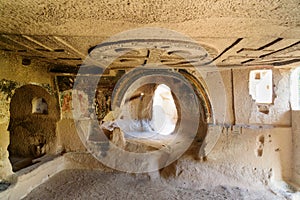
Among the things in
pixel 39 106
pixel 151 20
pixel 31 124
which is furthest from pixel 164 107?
pixel 151 20

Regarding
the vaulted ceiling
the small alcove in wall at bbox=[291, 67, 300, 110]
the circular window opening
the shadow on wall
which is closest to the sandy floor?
the shadow on wall

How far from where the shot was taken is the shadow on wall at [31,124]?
204 inches

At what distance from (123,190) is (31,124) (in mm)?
2916

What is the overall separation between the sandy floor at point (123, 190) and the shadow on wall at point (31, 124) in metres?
0.99

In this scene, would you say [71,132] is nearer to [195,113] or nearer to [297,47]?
[195,113]

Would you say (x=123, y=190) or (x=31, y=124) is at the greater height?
(x=31, y=124)

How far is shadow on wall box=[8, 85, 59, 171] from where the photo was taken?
5184 millimetres

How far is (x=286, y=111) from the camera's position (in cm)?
464

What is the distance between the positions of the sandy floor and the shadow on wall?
3.24ft

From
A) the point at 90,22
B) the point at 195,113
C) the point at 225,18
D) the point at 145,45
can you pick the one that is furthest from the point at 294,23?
the point at 195,113

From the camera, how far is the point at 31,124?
5352mm

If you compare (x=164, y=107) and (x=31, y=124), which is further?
(x=164, y=107)

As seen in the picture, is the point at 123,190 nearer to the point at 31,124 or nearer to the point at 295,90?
Answer: the point at 31,124

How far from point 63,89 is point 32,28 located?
339cm
